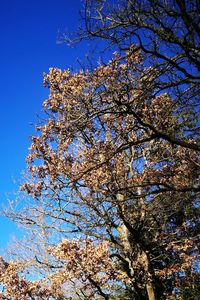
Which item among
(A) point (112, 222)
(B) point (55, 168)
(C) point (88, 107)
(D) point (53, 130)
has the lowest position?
(C) point (88, 107)

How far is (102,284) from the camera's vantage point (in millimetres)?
12445

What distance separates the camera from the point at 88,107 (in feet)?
25.0

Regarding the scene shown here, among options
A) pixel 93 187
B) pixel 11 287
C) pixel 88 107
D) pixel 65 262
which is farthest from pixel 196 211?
pixel 88 107

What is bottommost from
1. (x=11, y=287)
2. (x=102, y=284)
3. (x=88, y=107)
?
(x=11, y=287)

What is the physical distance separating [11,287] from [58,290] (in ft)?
5.47

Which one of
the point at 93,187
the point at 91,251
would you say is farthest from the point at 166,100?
the point at 91,251

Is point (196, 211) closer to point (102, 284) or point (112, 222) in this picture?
point (112, 222)

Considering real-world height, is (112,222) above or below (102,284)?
above

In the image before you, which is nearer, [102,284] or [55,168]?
[102,284]

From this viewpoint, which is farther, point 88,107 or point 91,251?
point 91,251

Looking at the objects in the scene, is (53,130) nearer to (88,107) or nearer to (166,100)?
(166,100)

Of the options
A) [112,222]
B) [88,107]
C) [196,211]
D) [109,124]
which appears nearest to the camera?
[88,107]

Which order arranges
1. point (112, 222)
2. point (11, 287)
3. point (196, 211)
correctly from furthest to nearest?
point (196, 211), point (112, 222), point (11, 287)

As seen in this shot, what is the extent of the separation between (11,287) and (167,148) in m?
7.64
